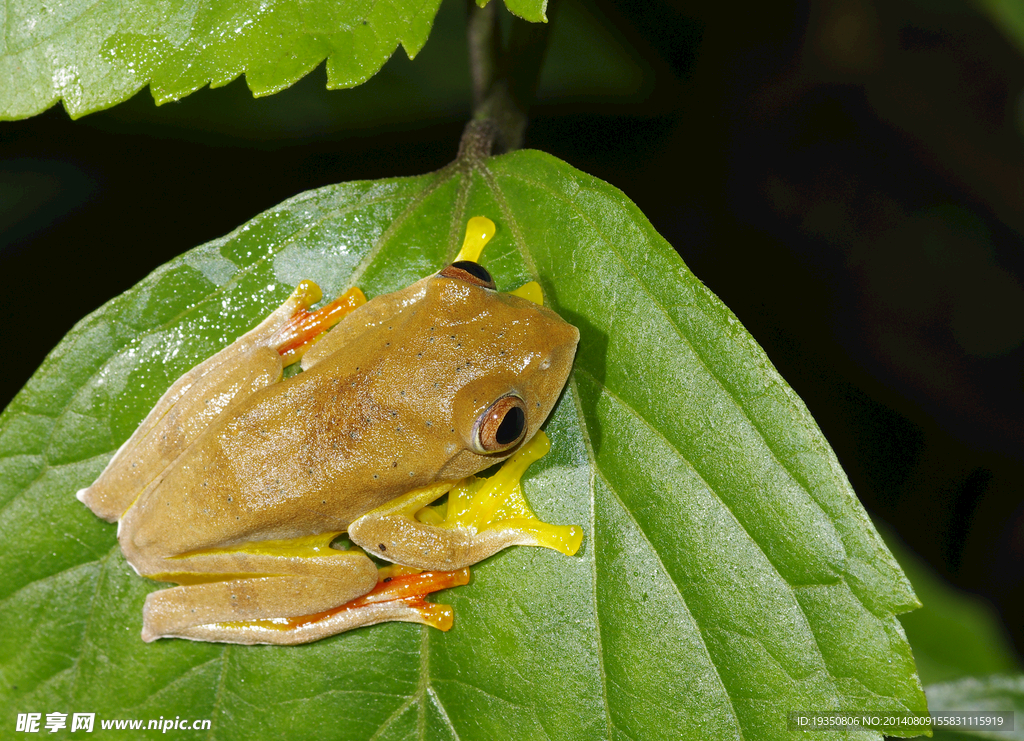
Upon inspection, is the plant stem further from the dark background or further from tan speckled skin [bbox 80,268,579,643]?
the dark background

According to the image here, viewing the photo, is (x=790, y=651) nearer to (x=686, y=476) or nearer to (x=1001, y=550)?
(x=686, y=476)

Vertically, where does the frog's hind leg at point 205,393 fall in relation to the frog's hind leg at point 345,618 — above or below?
above

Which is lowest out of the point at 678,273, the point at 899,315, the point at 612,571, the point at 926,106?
the point at 612,571

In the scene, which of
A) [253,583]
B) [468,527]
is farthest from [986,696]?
[253,583]

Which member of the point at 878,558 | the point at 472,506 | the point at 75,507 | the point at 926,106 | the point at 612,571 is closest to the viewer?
the point at 878,558

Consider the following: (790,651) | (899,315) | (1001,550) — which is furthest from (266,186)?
(1001,550)

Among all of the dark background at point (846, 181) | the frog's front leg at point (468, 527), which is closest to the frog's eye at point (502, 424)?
the frog's front leg at point (468, 527)

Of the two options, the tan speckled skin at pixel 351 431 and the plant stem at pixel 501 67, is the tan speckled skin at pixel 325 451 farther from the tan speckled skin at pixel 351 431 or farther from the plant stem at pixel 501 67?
the plant stem at pixel 501 67
